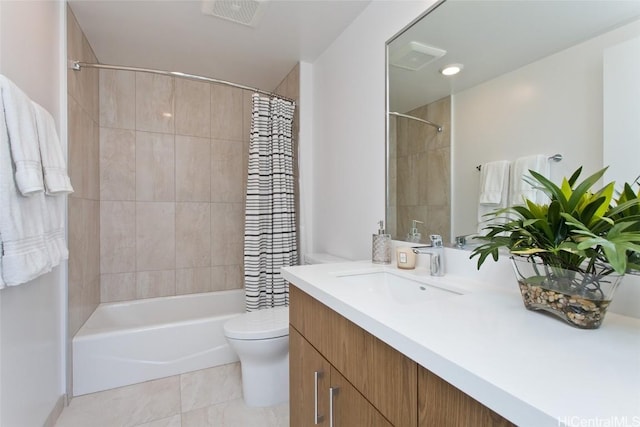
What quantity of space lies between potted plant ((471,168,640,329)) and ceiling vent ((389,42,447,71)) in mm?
864

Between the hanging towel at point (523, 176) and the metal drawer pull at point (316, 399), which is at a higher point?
the hanging towel at point (523, 176)

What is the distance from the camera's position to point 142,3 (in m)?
1.70

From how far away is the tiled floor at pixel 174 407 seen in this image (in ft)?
5.07

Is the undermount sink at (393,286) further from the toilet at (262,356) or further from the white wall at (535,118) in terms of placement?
the toilet at (262,356)

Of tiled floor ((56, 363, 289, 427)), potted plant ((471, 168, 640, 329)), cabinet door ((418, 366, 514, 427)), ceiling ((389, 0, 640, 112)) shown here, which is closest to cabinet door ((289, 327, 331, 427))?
cabinet door ((418, 366, 514, 427))

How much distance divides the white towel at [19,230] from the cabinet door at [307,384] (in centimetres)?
100

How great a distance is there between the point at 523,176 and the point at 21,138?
179 cm

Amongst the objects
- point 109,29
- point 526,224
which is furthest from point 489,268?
point 109,29

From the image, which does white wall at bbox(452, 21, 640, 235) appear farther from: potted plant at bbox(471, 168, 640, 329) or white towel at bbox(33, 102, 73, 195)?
white towel at bbox(33, 102, 73, 195)

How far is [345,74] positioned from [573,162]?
1.45 m

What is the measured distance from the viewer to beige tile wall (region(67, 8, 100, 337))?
1.81m

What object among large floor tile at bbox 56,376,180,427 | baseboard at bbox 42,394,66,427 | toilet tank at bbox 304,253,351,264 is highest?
toilet tank at bbox 304,253,351,264

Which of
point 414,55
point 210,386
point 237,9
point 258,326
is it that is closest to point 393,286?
point 258,326

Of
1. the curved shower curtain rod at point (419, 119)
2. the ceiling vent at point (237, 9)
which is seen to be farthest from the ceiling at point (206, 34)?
the curved shower curtain rod at point (419, 119)
